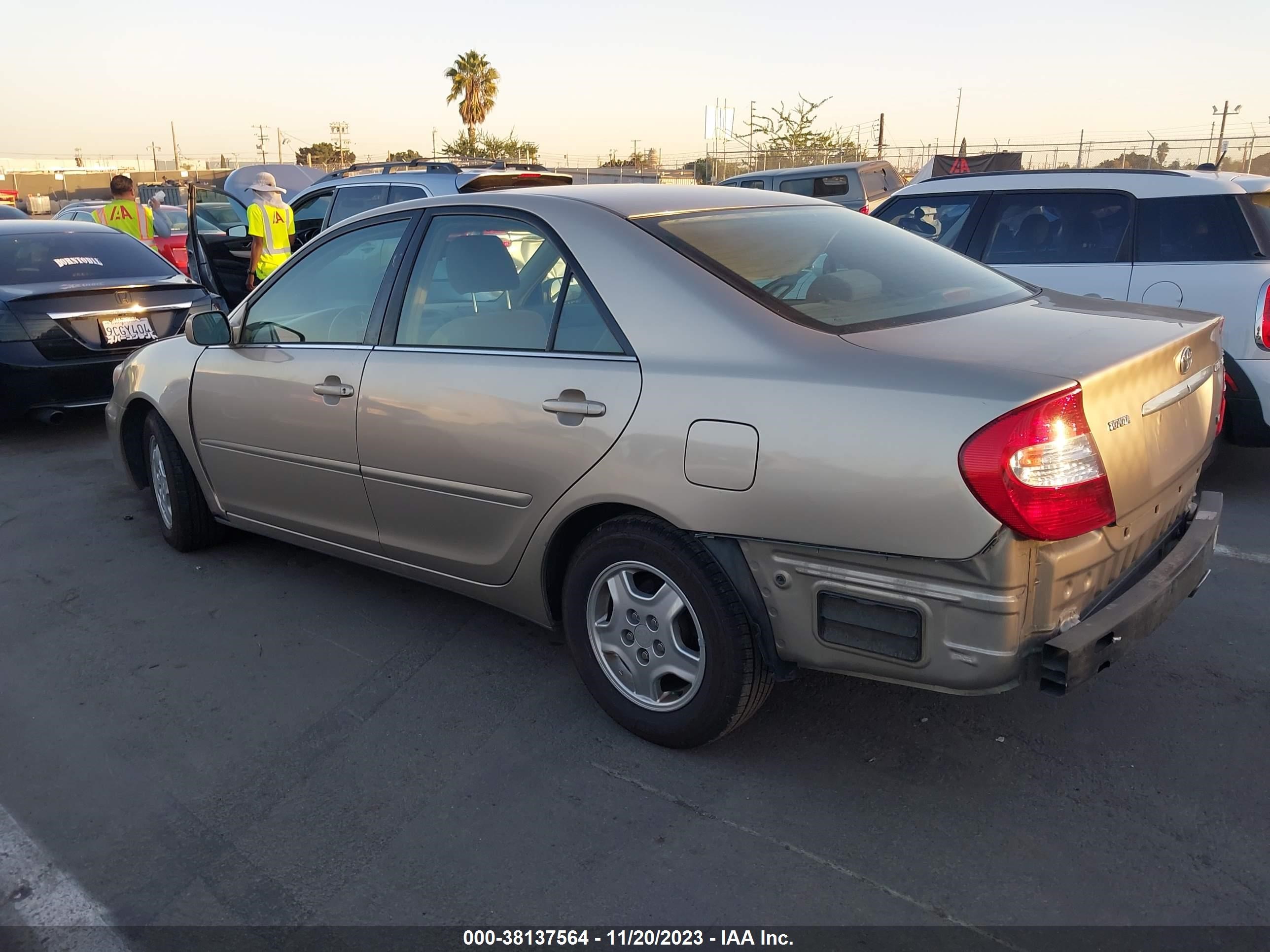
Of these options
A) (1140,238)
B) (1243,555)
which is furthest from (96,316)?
(1243,555)

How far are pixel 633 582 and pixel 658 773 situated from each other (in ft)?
1.85

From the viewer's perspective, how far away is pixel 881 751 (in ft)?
9.81

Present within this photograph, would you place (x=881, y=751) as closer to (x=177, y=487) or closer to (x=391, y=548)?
(x=391, y=548)

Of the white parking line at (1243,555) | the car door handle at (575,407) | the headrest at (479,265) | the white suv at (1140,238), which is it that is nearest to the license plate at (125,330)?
the headrest at (479,265)

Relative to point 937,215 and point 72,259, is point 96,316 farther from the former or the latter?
point 937,215

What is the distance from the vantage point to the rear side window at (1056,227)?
18.8 feet

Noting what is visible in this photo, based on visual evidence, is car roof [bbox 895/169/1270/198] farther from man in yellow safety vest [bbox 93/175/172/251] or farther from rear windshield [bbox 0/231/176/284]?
man in yellow safety vest [bbox 93/175/172/251]

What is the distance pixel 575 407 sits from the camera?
295 centimetres

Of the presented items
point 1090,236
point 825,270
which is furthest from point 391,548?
point 1090,236

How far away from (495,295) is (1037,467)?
1911 millimetres

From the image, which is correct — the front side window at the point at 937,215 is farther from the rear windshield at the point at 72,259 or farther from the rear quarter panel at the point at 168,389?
the rear windshield at the point at 72,259

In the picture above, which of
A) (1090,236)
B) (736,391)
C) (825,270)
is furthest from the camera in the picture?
(1090,236)

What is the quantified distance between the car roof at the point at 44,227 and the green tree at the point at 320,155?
54.5 metres

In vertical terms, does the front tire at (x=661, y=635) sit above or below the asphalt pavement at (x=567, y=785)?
above
